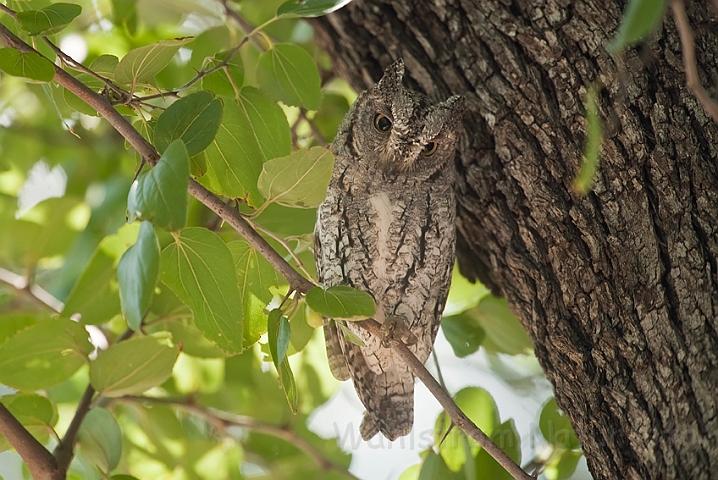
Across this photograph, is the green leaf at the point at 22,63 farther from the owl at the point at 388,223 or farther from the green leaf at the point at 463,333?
the green leaf at the point at 463,333

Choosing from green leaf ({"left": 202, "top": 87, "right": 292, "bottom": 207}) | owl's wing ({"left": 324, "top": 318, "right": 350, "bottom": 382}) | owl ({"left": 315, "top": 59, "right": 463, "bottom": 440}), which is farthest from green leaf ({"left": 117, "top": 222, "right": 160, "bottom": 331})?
owl's wing ({"left": 324, "top": 318, "right": 350, "bottom": 382})

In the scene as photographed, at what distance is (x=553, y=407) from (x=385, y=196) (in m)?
0.63

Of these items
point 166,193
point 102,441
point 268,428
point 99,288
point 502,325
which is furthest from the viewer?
point 268,428

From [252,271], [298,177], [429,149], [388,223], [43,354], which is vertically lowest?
[43,354]

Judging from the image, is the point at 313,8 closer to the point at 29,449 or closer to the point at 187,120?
the point at 187,120

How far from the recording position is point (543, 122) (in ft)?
4.02

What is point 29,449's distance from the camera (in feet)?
3.65

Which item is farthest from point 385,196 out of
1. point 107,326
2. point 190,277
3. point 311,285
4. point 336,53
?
point 107,326

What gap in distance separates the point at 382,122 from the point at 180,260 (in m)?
0.66

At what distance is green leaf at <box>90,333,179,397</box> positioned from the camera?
121cm

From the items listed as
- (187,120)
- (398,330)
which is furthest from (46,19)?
(398,330)

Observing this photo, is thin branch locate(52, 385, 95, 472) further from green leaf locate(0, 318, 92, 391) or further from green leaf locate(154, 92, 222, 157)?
green leaf locate(154, 92, 222, 157)

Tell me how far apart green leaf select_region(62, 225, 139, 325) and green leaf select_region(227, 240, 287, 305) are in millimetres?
354

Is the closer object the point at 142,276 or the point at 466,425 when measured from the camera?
the point at 142,276
